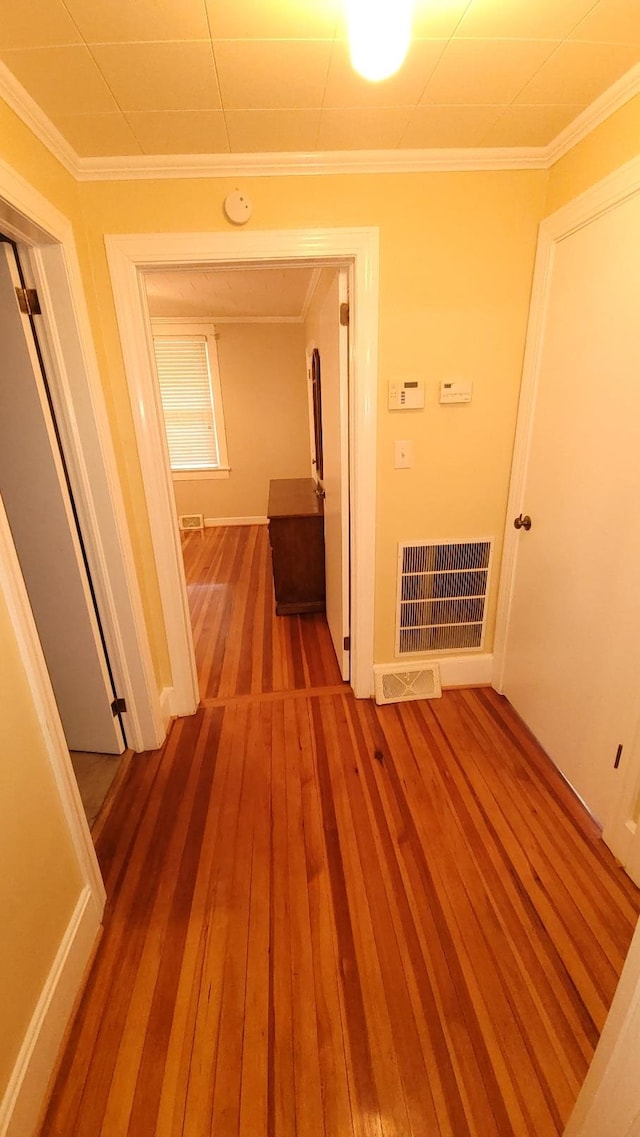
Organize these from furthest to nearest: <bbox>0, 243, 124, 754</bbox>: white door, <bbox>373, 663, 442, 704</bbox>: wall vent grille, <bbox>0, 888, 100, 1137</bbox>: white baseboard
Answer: <bbox>373, 663, 442, 704</bbox>: wall vent grille < <bbox>0, 243, 124, 754</bbox>: white door < <bbox>0, 888, 100, 1137</bbox>: white baseboard

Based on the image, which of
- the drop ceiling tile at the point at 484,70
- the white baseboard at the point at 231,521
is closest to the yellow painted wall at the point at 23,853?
the drop ceiling tile at the point at 484,70

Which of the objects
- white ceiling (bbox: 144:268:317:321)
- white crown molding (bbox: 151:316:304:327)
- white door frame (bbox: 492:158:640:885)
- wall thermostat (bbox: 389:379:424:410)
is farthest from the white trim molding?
white crown molding (bbox: 151:316:304:327)

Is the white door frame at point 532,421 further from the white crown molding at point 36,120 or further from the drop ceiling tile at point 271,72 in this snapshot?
the white crown molding at point 36,120

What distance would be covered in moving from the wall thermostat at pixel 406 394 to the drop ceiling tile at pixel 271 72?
2.76 ft

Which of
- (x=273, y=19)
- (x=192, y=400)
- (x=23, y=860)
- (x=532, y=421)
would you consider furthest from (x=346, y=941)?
(x=192, y=400)

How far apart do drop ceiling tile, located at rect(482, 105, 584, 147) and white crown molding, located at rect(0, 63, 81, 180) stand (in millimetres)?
1352

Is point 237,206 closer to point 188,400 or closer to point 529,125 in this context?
point 529,125

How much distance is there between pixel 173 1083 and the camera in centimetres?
98

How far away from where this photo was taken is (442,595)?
2121mm

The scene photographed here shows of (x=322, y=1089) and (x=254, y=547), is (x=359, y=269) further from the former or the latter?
(x=254, y=547)

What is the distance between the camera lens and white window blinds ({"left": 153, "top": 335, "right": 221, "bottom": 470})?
4.68 meters

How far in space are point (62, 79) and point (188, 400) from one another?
12.8ft

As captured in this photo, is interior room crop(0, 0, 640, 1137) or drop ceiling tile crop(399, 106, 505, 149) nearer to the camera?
interior room crop(0, 0, 640, 1137)

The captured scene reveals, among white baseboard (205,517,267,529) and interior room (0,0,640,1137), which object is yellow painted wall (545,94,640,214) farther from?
white baseboard (205,517,267,529)
